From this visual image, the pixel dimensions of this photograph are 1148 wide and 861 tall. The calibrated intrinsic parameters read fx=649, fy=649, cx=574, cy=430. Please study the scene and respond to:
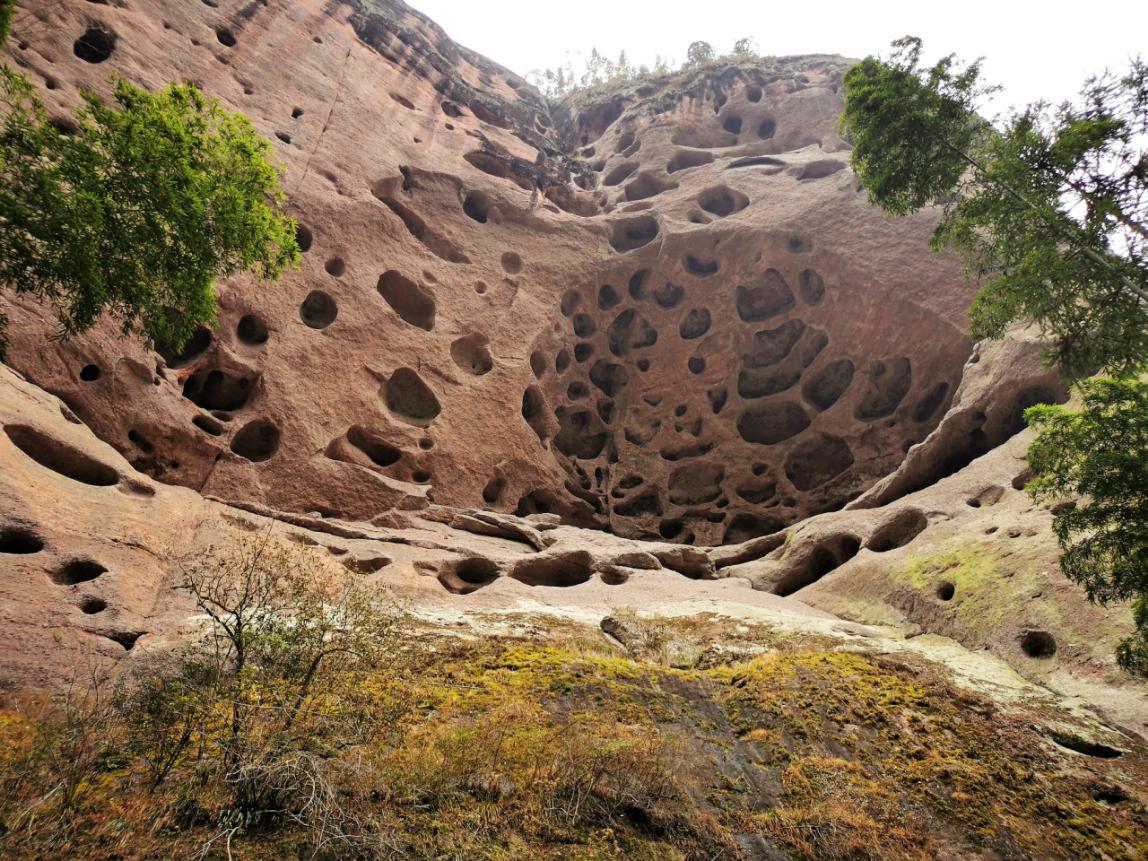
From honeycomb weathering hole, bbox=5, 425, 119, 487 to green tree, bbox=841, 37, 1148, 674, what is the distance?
11399 millimetres

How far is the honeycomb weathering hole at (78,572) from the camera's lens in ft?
22.3

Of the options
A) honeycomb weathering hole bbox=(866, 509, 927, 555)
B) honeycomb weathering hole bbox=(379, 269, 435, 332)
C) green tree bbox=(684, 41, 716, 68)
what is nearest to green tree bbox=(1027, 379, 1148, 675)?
honeycomb weathering hole bbox=(866, 509, 927, 555)

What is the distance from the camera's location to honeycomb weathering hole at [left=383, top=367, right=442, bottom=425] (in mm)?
16297

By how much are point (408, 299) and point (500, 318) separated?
2.68 meters

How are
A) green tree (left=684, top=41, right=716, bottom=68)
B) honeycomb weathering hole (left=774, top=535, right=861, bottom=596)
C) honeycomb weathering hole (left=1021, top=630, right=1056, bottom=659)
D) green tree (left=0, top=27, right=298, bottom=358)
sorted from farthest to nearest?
green tree (left=684, top=41, right=716, bottom=68) < honeycomb weathering hole (left=774, top=535, right=861, bottom=596) < honeycomb weathering hole (left=1021, top=630, right=1056, bottom=659) < green tree (left=0, top=27, right=298, bottom=358)

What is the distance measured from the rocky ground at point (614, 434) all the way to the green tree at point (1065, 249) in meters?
1.80

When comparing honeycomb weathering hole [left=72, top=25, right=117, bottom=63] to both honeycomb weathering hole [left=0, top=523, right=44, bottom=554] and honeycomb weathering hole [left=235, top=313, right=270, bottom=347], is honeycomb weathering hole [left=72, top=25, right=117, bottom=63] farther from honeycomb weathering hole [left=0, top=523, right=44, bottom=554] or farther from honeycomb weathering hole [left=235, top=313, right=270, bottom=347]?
honeycomb weathering hole [left=0, top=523, right=44, bottom=554]

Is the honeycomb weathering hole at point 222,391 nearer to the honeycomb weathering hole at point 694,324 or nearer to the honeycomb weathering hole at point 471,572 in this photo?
the honeycomb weathering hole at point 471,572

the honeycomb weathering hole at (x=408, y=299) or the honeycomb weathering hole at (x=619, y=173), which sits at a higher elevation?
the honeycomb weathering hole at (x=619, y=173)

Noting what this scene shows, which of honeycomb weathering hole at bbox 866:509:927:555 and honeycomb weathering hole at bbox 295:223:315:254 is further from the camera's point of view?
honeycomb weathering hole at bbox 295:223:315:254

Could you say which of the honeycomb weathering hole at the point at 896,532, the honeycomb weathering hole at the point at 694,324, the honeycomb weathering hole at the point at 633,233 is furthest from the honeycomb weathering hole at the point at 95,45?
the honeycomb weathering hole at the point at 896,532

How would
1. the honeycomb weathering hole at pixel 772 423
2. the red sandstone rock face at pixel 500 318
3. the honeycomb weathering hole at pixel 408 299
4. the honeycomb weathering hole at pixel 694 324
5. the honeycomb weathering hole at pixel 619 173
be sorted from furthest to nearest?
1. the honeycomb weathering hole at pixel 619 173
2. the honeycomb weathering hole at pixel 694 324
3. the honeycomb weathering hole at pixel 772 423
4. the honeycomb weathering hole at pixel 408 299
5. the red sandstone rock face at pixel 500 318

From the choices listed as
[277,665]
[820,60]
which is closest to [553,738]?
[277,665]

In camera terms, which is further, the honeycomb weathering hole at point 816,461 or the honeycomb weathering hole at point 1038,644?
the honeycomb weathering hole at point 816,461
